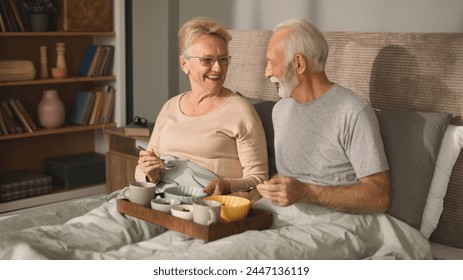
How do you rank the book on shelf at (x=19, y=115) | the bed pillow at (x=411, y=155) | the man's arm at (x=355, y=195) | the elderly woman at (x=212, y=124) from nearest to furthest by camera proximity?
the man's arm at (x=355, y=195) < the bed pillow at (x=411, y=155) < the elderly woman at (x=212, y=124) < the book on shelf at (x=19, y=115)

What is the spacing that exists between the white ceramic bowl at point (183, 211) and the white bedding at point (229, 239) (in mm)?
70

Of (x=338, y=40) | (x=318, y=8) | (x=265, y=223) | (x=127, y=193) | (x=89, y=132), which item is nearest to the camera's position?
(x=265, y=223)

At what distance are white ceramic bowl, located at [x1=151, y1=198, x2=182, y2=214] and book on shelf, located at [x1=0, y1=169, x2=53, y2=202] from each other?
2182 mm

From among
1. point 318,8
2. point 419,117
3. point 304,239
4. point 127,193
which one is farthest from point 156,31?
point 304,239

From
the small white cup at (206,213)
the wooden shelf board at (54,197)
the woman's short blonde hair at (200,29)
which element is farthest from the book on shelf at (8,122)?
the small white cup at (206,213)

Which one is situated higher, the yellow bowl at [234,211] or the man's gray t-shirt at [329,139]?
the man's gray t-shirt at [329,139]

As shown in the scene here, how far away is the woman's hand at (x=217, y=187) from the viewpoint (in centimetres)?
205

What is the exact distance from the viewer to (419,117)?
2098mm

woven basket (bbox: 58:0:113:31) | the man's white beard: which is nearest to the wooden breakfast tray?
the man's white beard

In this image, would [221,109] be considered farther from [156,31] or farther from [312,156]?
[156,31]

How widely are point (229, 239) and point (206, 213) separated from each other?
0.09 m

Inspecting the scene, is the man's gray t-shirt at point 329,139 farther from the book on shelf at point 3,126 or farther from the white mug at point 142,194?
the book on shelf at point 3,126

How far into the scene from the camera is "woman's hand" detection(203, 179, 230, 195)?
6.74 feet
